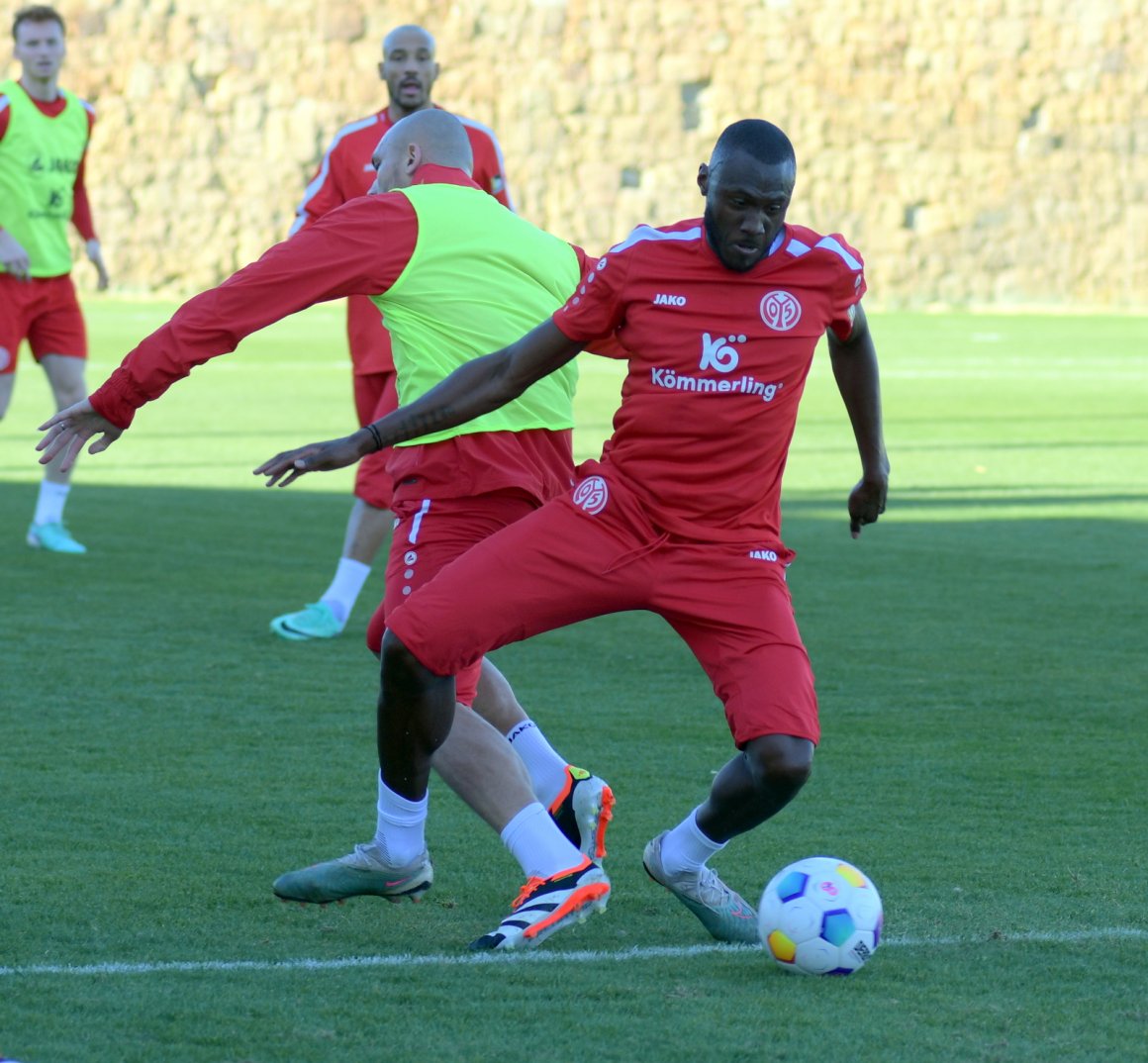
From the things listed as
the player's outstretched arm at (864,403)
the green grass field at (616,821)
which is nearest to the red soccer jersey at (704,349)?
the player's outstretched arm at (864,403)

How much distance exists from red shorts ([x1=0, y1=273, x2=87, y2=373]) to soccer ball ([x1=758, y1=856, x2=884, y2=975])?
6.71m

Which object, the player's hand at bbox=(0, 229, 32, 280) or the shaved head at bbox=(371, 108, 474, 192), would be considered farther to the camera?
the player's hand at bbox=(0, 229, 32, 280)

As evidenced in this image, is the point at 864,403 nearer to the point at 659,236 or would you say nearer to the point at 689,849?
the point at 659,236

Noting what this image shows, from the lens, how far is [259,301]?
14.1 feet

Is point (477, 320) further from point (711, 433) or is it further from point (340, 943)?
→ point (340, 943)

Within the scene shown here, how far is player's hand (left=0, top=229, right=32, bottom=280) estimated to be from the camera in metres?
9.73

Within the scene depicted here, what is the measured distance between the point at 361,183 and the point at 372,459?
111cm

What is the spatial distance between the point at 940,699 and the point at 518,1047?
11.8ft

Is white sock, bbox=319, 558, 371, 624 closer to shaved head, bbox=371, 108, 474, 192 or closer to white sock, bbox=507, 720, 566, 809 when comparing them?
white sock, bbox=507, 720, 566, 809

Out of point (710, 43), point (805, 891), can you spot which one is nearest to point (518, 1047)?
point (805, 891)

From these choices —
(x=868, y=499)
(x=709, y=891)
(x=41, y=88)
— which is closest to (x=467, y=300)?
(x=868, y=499)

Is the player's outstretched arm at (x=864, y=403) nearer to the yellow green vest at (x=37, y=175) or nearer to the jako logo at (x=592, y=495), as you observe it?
the jako logo at (x=592, y=495)

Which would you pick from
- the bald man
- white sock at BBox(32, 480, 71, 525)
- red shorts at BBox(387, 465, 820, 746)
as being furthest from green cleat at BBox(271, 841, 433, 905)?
white sock at BBox(32, 480, 71, 525)

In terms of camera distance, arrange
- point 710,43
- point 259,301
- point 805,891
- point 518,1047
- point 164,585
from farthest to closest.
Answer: point 710,43 < point 164,585 < point 259,301 < point 805,891 < point 518,1047
